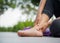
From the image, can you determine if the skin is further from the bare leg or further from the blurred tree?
the blurred tree

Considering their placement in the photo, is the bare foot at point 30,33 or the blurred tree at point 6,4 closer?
the bare foot at point 30,33

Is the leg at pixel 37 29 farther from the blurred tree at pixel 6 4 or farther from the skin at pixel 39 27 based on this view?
the blurred tree at pixel 6 4

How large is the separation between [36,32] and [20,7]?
4406 millimetres

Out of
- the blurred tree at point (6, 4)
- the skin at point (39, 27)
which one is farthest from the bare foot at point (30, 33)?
the blurred tree at point (6, 4)

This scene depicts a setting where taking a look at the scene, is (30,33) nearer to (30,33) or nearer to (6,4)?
(30,33)

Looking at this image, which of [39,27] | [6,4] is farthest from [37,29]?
[6,4]

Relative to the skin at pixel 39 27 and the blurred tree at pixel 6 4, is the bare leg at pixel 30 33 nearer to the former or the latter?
the skin at pixel 39 27

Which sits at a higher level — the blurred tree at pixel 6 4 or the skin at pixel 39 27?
the skin at pixel 39 27

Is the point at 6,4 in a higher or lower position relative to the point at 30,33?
lower

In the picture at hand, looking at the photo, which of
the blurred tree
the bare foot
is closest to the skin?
the bare foot

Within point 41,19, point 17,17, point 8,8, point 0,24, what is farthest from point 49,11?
point 8,8

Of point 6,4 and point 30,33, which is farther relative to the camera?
point 6,4

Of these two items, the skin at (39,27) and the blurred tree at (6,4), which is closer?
the skin at (39,27)

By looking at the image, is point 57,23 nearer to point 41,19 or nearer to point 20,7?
point 41,19
